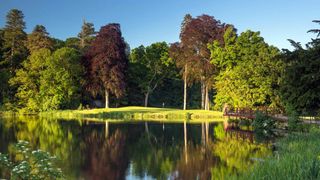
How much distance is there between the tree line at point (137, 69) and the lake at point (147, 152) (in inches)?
650

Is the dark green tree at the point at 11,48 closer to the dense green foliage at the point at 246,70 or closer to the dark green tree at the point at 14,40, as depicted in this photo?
the dark green tree at the point at 14,40

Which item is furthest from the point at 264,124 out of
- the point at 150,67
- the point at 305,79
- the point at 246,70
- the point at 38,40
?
the point at 38,40

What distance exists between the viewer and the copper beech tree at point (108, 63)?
6041 centimetres

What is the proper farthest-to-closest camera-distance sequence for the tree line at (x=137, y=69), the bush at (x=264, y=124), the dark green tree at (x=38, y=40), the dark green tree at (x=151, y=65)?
1. the dark green tree at (x=151, y=65)
2. the dark green tree at (x=38, y=40)
3. the tree line at (x=137, y=69)
4. the bush at (x=264, y=124)

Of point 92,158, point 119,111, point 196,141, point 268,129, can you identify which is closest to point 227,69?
point 119,111

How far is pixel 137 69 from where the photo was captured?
68.2 meters

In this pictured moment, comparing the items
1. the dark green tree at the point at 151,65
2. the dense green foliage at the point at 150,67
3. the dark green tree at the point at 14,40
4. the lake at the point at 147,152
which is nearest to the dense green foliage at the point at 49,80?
the dark green tree at the point at 14,40

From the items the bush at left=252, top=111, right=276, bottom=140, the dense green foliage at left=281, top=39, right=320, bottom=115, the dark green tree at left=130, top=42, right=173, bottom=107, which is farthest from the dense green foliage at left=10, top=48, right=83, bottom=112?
the dense green foliage at left=281, top=39, right=320, bottom=115

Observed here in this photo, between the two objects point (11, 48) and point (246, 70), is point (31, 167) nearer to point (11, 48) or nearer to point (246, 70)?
point (246, 70)

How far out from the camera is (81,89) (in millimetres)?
64438

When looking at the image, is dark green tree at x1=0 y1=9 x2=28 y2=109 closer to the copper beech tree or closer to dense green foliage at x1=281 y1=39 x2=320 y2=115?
the copper beech tree

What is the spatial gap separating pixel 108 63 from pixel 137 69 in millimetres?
8657

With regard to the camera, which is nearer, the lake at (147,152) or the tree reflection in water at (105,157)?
the tree reflection in water at (105,157)

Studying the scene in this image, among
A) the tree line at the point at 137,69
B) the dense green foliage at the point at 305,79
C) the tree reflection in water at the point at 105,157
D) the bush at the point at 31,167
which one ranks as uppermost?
the tree line at the point at 137,69
